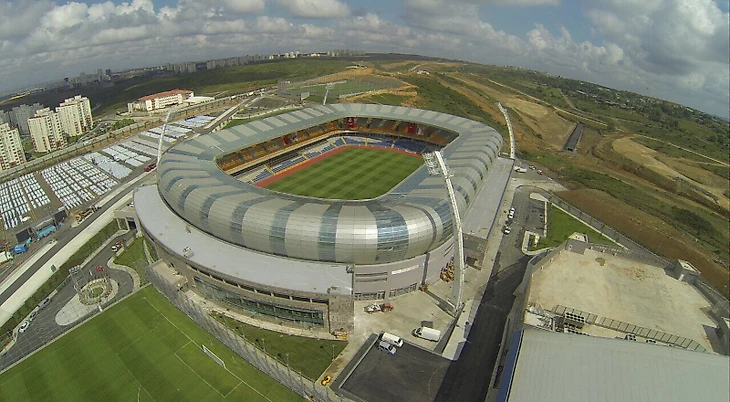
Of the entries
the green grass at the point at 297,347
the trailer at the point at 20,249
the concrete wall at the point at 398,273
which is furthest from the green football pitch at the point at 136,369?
the trailer at the point at 20,249

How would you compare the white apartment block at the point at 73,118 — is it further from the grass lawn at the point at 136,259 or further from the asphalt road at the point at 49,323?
the asphalt road at the point at 49,323

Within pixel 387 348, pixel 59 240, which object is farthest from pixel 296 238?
pixel 59 240

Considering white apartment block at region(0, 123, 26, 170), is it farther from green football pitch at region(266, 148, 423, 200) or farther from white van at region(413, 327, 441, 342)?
white van at region(413, 327, 441, 342)

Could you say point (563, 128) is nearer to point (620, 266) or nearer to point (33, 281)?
point (620, 266)

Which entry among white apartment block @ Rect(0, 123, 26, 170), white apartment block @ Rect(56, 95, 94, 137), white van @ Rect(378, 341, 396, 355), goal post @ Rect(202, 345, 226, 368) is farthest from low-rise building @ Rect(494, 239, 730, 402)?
white apartment block @ Rect(56, 95, 94, 137)

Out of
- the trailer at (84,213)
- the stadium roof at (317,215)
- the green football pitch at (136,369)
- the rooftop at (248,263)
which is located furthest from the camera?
the trailer at (84,213)

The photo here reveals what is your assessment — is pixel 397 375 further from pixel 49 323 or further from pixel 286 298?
pixel 49 323
